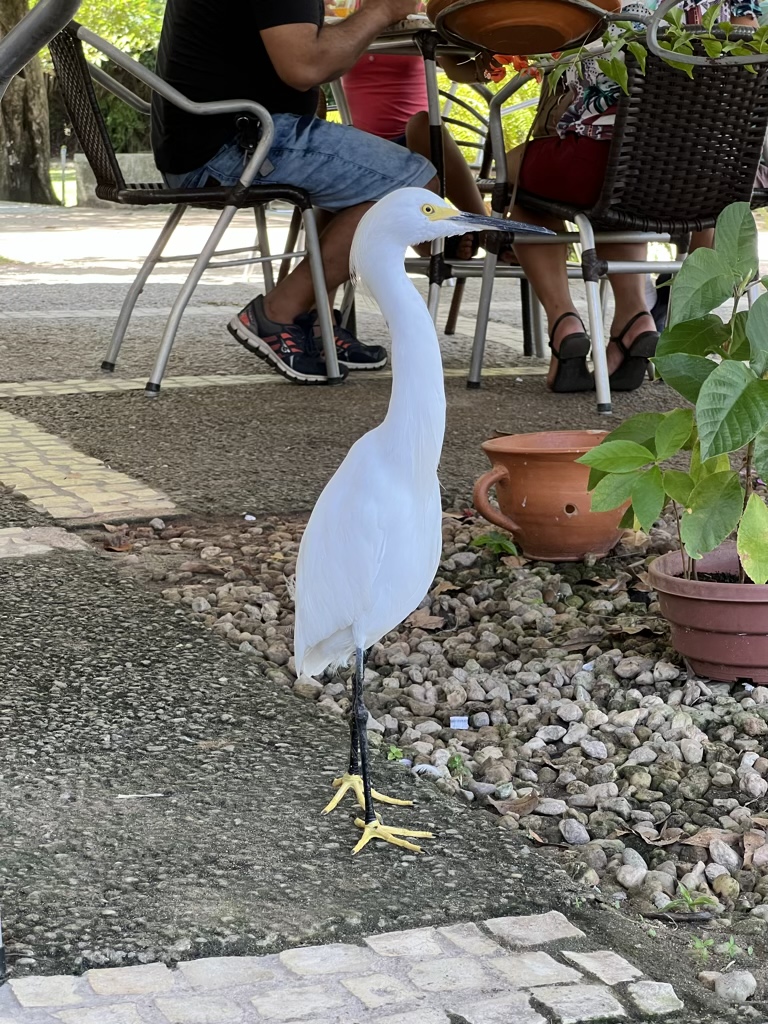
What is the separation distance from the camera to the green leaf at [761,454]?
7.39ft

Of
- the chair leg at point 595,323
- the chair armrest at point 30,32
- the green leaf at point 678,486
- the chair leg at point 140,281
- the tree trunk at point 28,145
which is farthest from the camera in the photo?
the tree trunk at point 28,145

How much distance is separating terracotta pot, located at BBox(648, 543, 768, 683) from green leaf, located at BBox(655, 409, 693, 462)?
0.26 meters

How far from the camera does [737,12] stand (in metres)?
4.74

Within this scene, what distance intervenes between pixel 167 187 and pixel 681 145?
1942 millimetres

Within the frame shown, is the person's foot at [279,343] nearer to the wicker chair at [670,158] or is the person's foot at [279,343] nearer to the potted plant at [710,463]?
the wicker chair at [670,158]

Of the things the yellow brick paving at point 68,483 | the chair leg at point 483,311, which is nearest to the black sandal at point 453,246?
the chair leg at point 483,311

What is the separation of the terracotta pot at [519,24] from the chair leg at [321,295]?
0.92m

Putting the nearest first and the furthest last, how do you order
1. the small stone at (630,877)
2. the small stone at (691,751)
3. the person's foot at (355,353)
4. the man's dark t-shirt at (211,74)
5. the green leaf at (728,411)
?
the small stone at (630,877), the green leaf at (728,411), the small stone at (691,751), the man's dark t-shirt at (211,74), the person's foot at (355,353)

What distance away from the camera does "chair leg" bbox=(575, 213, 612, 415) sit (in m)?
4.51

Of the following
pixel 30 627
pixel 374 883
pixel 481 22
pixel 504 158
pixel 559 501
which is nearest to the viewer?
pixel 374 883

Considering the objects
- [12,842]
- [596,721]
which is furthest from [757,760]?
[12,842]

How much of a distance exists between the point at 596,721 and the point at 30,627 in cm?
122

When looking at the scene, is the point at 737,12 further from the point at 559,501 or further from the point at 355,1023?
the point at 355,1023

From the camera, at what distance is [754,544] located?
2355 mm
